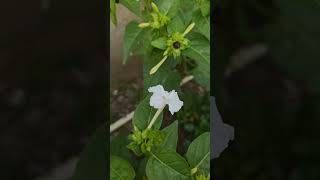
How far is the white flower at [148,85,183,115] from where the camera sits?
1.21 m

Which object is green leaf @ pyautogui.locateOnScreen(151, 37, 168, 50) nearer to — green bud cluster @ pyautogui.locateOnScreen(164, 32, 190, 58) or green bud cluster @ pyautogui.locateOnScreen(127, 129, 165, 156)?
green bud cluster @ pyautogui.locateOnScreen(164, 32, 190, 58)

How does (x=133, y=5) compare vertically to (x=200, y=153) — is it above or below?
above

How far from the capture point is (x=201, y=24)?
1221 millimetres

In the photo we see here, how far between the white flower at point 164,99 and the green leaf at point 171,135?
41 mm

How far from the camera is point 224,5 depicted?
1.17 meters

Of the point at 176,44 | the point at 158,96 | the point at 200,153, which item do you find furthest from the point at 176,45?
the point at 200,153

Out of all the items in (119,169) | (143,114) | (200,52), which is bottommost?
(119,169)
